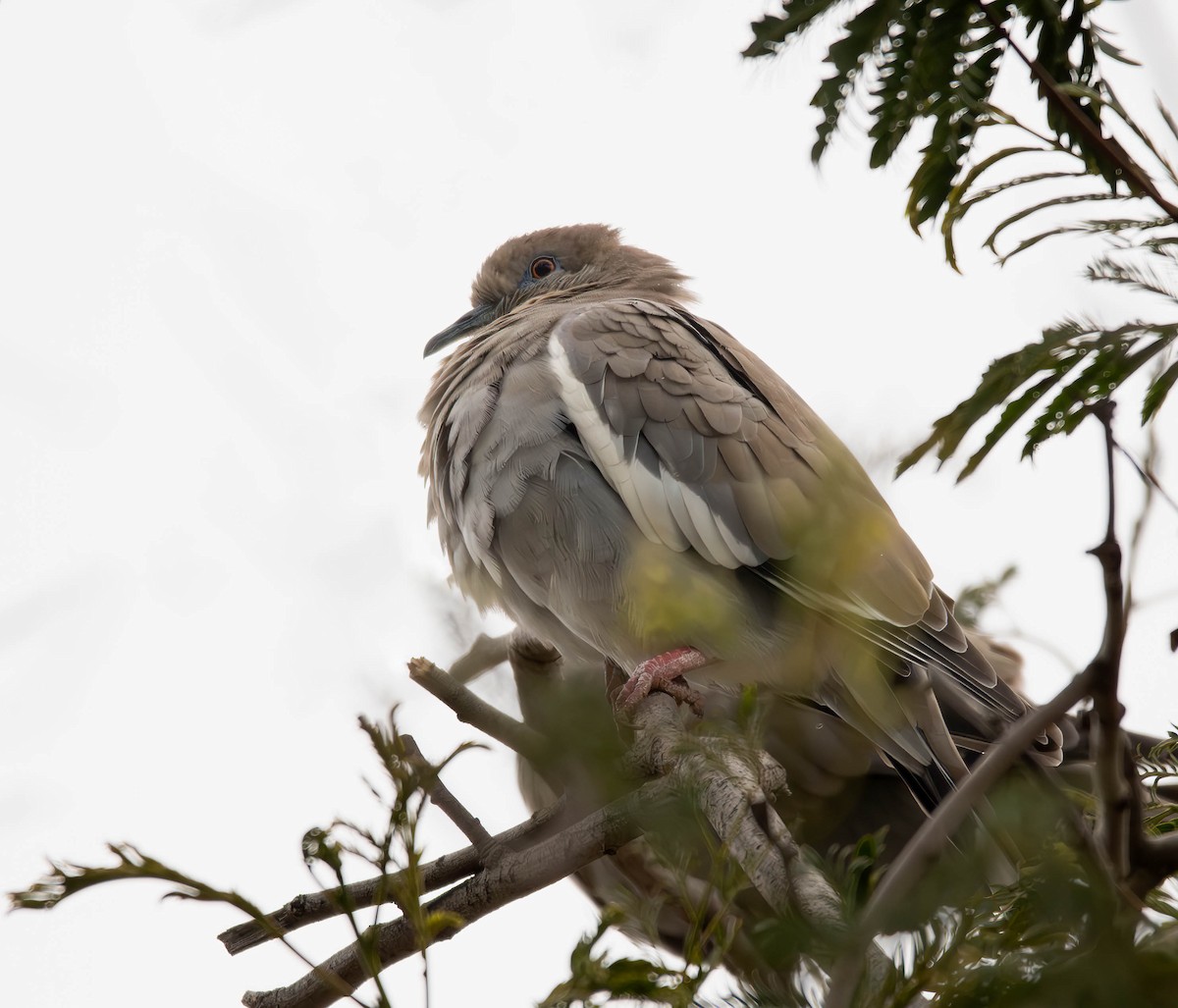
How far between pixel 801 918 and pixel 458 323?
13.0ft

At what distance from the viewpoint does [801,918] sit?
1.21 meters

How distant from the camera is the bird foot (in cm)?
330

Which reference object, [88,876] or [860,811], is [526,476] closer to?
[860,811]

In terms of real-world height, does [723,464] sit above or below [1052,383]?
above

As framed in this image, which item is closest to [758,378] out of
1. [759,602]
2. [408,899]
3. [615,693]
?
[759,602]

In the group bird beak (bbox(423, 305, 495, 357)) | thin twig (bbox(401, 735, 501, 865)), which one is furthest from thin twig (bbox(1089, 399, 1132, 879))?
bird beak (bbox(423, 305, 495, 357))

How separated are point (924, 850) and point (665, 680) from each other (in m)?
2.32

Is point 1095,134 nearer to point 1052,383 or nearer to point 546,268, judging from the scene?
point 1052,383

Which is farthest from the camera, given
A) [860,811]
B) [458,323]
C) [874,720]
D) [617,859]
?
[458,323]

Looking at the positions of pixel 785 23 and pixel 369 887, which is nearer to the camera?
pixel 785 23

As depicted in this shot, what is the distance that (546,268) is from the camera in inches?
195

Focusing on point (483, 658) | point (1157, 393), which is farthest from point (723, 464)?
point (1157, 393)

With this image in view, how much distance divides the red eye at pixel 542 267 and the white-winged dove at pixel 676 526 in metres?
1.10

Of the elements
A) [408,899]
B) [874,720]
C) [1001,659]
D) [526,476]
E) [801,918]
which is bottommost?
[801,918]
